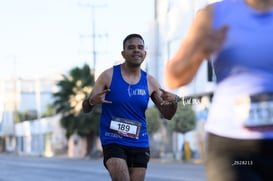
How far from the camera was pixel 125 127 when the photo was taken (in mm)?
5406

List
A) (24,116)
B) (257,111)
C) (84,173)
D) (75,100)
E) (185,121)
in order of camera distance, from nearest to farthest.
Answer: (257,111), (84,173), (185,121), (75,100), (24,116)

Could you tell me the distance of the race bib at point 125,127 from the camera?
17.8 feet

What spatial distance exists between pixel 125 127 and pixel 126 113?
17cm

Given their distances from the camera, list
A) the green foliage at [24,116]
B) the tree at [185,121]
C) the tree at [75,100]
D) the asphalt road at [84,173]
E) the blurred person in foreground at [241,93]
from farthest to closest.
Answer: the green foliage at [24,116] → the tree at [75,100] → the tree at [185,121] → the asphalt road at [84,173] → the blurred person in foreground at [241,93]

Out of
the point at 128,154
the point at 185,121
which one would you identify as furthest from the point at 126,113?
the point at 185,121

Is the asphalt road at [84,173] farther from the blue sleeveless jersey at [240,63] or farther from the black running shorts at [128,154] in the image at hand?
the blue sleeveless jersey at [240,63]

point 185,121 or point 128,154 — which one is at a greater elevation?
point 128,154

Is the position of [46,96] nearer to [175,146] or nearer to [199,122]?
[175,146]

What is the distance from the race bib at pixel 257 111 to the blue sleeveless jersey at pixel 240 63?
0.09 ft

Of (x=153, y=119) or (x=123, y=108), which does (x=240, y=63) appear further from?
(x=153, y=119)

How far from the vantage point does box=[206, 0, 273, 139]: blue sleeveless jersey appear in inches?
103

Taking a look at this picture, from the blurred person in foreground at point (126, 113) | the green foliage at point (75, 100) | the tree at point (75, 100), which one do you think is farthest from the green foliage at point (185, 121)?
the blurred person in foreground at point (126, 113)

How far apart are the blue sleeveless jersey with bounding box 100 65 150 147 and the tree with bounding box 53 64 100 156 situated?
4242 cm

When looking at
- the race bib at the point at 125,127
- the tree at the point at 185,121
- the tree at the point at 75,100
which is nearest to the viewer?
the race bib at the point at 125,127
